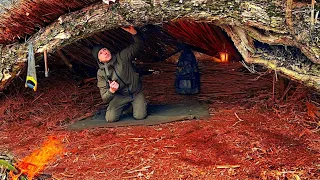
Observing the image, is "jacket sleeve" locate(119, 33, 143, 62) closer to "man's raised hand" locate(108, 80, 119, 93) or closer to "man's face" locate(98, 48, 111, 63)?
"man's face" locate(98, 48, 111, 63)

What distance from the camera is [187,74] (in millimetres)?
4988

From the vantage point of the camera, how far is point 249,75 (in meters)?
5.08

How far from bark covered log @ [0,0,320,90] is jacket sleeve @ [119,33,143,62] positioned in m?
0.57

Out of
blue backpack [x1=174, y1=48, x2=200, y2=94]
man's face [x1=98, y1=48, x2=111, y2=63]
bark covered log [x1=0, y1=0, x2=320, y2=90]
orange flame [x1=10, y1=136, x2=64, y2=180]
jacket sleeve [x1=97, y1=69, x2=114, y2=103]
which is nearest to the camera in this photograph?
bark covered log [x1=0, y1=0, x2=320, y2=90]

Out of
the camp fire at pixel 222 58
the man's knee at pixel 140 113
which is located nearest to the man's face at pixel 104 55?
the man's knee at pixel 140 113

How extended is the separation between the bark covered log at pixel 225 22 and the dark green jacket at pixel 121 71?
0.61 meters

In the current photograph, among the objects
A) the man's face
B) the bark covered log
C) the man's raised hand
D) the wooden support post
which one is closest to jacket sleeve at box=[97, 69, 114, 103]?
the man's raised hand

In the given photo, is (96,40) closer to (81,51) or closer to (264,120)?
(81,51)

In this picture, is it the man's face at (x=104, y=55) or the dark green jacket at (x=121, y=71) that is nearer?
the man's face at (x=104, y=55)

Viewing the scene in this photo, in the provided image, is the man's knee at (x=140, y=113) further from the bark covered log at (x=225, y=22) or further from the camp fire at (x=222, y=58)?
the camp fire at (x=222, y=58)

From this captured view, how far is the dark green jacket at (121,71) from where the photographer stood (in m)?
4.25

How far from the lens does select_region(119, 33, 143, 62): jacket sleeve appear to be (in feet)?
13.8

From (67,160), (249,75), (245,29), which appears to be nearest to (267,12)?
(245,29)

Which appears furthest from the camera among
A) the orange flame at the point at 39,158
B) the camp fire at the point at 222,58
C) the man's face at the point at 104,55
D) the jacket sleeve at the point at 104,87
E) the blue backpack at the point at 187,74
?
the camp fire at the point at 222,58
